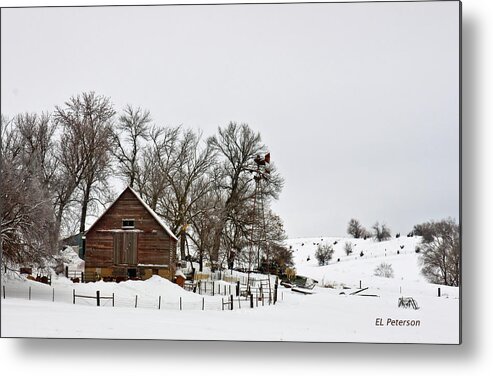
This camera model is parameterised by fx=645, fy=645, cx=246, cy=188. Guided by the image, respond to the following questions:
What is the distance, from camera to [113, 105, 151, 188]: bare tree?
772cm

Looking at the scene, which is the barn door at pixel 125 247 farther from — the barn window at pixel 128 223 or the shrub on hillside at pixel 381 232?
the shrub on hillside at pixel 381 232

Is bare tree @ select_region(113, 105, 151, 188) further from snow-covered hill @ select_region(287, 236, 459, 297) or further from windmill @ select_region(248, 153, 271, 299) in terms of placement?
snow-covered hill @ select_region(287, 236, 459, 297)

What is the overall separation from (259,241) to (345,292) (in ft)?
4.18

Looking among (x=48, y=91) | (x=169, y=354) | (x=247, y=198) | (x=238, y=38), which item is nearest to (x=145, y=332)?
(x=169, y=354)

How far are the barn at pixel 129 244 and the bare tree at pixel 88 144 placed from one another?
1.08 ft

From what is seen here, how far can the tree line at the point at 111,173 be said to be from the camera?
7730 mm

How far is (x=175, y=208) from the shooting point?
9.22 metres

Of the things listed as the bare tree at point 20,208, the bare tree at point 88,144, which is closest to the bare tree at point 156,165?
the bare tree at point 88,144

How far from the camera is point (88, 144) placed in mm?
8156

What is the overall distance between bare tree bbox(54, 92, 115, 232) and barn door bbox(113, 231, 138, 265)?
76 centimetres

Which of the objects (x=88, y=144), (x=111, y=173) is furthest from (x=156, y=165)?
(x=88, y=144)

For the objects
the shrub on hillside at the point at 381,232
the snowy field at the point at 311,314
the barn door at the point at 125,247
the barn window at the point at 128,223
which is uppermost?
the barn window at the point at 128,223

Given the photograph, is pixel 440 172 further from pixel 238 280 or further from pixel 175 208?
pixel 175 208

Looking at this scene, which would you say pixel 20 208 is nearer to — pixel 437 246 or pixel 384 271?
pixel 384 271
